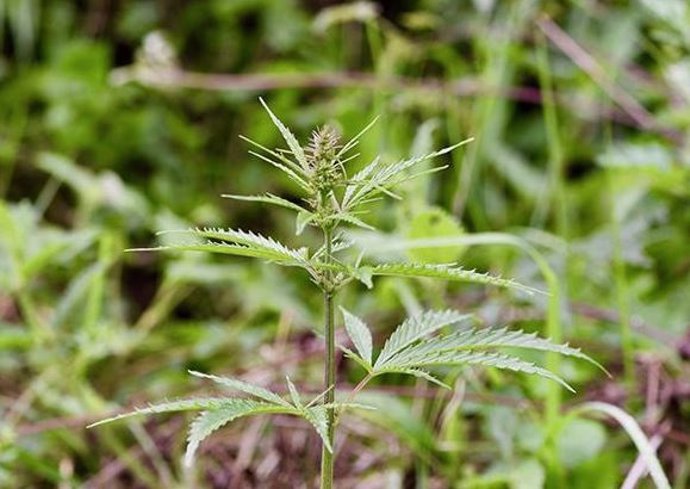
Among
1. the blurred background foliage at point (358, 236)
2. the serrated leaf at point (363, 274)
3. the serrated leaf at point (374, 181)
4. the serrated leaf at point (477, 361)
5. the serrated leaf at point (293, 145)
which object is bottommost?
the blurred background foliage at point (358, 236)

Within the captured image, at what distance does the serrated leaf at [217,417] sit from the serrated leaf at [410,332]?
72 mm

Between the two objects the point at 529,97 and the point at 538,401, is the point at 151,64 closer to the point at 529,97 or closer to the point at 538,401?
the point at 529,97

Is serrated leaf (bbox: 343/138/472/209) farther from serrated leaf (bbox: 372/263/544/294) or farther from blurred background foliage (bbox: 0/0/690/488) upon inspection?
blurred background foliage (bbox: 0/0/690/488)

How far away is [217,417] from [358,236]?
681 mm

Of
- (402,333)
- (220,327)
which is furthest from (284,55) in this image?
(402,333)

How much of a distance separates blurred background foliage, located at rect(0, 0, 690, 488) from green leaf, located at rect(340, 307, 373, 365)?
1.04ft

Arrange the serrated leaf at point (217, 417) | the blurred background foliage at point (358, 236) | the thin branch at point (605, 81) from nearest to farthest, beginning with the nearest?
the serrated leaf at point (217, 417)
the blurred background foliage at point (358, 236)
the thin branch at point (605, 81)

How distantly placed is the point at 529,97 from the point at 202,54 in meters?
0.75

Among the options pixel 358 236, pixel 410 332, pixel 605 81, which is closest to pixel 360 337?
pixel 410 332

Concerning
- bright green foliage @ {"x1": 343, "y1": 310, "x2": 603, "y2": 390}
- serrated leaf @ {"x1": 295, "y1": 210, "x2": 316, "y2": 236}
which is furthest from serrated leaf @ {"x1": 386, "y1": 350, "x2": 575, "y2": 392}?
serrated leaf @ {"x1": 295, "y1": 210, "x2": 316, "y2": 236}

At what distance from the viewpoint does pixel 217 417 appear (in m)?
0.55

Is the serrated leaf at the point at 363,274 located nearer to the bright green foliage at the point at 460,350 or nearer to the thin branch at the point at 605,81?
the bright green foliage at the point at 460,350

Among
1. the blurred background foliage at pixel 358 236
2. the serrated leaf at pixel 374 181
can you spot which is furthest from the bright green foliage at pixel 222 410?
the blurred background foliage at pixel 358 236

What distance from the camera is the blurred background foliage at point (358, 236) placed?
110 cm
